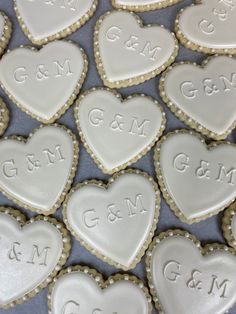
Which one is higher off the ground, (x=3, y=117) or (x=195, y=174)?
(x=3, y=117)

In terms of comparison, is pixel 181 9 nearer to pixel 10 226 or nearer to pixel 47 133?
pixel 47 133

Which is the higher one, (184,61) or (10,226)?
(184,61)

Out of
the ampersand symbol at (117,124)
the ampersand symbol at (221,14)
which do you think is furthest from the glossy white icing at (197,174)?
the ampersand symbol at (221,14)

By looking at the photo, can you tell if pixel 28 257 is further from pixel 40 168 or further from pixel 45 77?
pixel 45 77

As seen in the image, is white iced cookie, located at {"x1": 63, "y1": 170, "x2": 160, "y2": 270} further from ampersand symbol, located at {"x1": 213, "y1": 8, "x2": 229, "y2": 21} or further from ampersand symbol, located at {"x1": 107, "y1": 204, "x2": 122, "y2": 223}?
ampersand symbol, located at {"x1": 213, "y1": 8, "x2": 229, "y2": 21}

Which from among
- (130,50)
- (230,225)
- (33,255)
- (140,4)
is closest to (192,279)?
(230,225)

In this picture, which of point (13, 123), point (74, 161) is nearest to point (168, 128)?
point (74, 161)
